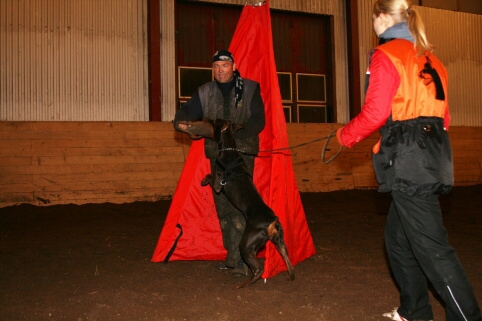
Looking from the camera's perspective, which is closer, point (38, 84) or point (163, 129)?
point (163, 129)

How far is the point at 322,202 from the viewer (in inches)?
316

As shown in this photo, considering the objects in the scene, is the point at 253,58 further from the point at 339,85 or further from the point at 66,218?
the point at 339,85

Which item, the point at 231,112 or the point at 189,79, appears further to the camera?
the point at 189,79

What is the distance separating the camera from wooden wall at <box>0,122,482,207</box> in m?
7.55

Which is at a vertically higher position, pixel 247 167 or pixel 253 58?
pixel 253 58

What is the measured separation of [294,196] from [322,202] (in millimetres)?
4277

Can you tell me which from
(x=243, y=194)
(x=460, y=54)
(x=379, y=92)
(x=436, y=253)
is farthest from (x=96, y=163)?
(x=460, y=54)

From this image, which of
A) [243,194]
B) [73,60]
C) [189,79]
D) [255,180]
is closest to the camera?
[243,194]

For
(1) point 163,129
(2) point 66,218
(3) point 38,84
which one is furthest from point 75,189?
(3) point 38,84

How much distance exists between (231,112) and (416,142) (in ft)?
5.96

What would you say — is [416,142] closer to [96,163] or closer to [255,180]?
[255,180]

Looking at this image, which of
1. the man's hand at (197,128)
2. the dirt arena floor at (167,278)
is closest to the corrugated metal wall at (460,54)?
the dirt arena floor at (167,278)

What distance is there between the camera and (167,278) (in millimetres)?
3594

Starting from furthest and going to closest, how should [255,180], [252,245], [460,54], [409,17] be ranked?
[460,54]
[255,180]
[252,245]
[409,17]
